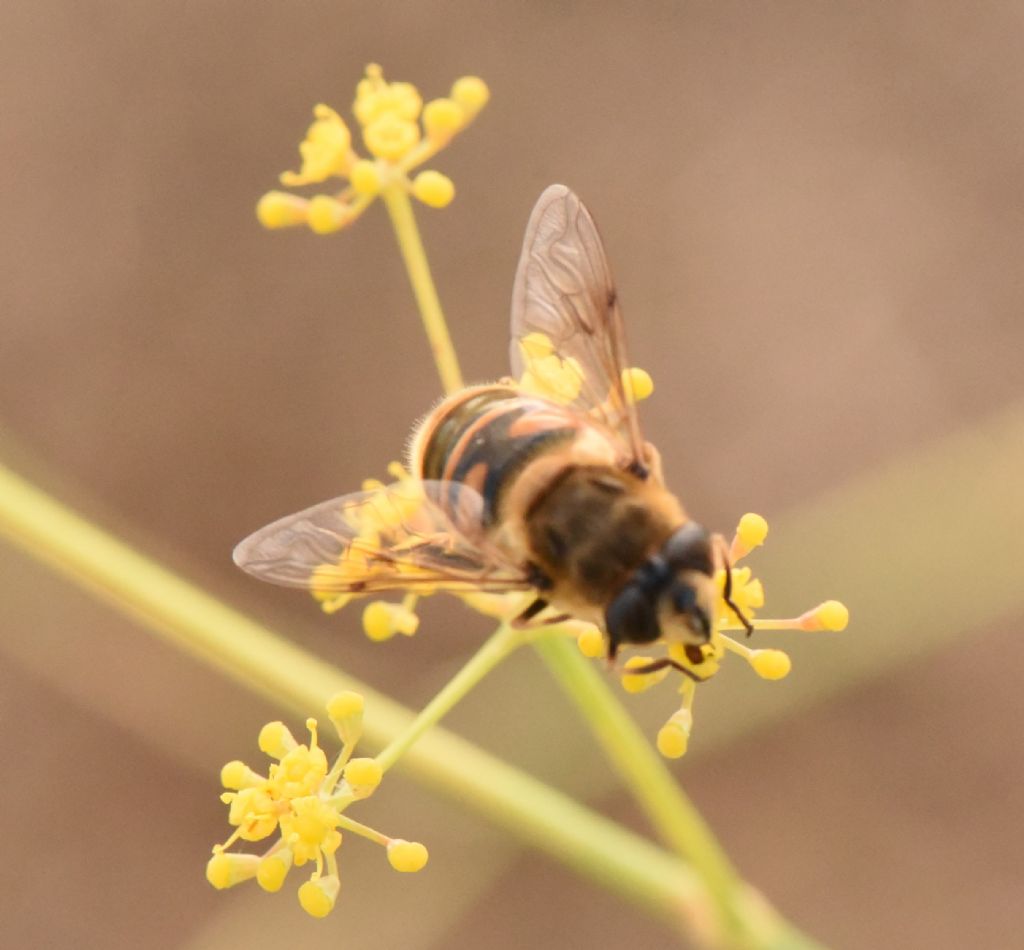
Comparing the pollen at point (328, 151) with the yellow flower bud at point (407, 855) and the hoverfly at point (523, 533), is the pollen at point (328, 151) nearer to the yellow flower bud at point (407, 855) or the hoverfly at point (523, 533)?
the hoverfly at point (523, 533)

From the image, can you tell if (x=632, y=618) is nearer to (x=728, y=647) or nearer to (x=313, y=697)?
(x=728, y=647)

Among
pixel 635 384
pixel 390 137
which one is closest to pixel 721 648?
pixel 635 384

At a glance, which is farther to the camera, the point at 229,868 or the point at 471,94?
the point at 471,94

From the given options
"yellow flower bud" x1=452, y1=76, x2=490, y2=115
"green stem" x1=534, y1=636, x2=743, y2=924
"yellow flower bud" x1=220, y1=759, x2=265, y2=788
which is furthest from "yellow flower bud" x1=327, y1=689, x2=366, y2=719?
"yellow flower bud" x1=452, y1=76, x2=490, y2=115

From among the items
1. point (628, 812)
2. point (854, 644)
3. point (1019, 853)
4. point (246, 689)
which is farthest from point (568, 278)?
point (1019, 853)

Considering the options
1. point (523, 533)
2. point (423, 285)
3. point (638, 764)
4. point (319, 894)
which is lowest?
point (638, 764)

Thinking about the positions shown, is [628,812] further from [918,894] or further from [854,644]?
[854,644]

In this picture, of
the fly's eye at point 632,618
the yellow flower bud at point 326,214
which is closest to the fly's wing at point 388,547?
the fly's eye at point 632,618

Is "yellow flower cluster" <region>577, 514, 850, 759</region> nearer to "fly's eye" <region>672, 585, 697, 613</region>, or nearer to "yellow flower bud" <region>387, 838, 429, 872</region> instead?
"fly's eye" <region>672, 585, 697, 613</region>
